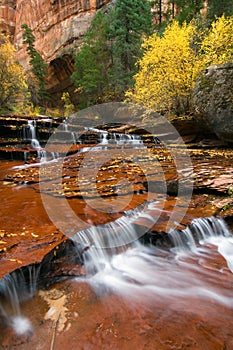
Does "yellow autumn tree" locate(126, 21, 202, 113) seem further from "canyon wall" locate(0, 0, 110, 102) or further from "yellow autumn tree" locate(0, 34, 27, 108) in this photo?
"canyon wall" locate(0, 0, 110, 102)

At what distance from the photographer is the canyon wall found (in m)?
34.2

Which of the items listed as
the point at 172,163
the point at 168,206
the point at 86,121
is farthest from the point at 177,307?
the point at 86,121

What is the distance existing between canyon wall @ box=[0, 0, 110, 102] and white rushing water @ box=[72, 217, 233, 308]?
113ft

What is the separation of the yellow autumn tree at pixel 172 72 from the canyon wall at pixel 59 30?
75.4 feet

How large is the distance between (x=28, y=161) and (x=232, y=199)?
9661 mm

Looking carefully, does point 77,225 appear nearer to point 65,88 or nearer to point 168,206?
point 168,206

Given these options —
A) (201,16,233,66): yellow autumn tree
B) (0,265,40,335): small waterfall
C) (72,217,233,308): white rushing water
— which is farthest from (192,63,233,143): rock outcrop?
(0,265,40,335): small waterfall

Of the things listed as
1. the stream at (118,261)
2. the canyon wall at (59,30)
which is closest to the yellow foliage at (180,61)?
the stream at (118,261)

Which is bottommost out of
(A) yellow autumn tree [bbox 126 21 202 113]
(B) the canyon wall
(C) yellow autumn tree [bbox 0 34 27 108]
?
(A) yellow autumn tree [bbox 126 21 202 113]

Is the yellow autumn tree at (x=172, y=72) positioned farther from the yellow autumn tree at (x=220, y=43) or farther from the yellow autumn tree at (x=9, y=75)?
the yellow autumn tree at (x=9, y=75)

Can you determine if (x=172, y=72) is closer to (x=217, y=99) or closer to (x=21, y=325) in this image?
(x=217, y=99)

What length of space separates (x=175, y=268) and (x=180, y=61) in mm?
12577

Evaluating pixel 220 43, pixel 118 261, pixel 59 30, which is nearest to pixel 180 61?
pixel 220 43

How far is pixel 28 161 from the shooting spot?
11.7 m
